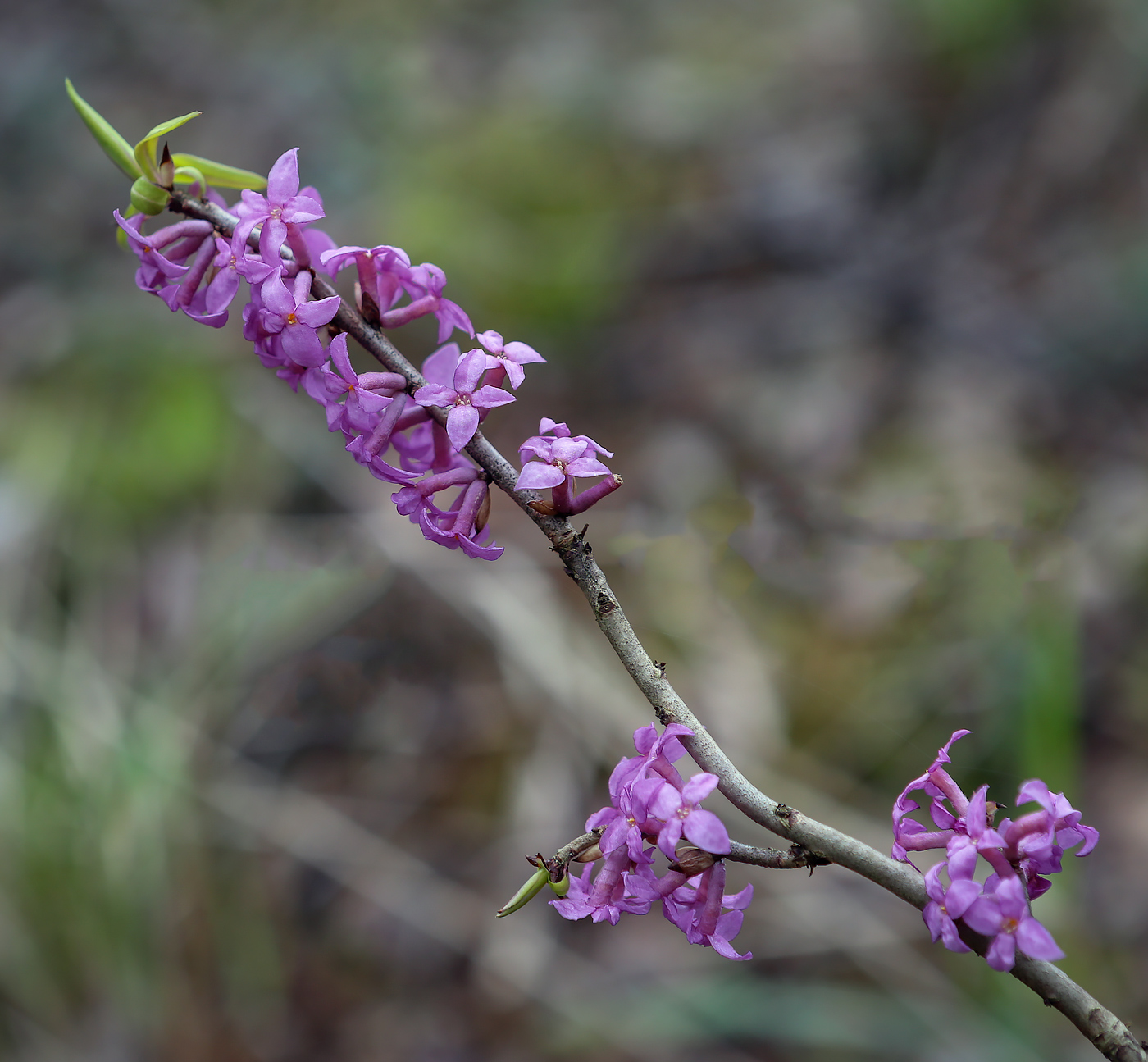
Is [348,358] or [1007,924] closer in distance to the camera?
[1007,924]

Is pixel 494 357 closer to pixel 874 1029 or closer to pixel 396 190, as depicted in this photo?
pixel 874 1029

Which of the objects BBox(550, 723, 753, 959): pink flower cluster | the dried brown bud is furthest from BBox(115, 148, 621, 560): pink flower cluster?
the dried brown bud

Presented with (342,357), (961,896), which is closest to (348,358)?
(342,357)

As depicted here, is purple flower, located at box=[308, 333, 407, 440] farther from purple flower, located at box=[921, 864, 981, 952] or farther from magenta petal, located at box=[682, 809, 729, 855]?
purple flower, located at box=[921, 864, 981, 952]

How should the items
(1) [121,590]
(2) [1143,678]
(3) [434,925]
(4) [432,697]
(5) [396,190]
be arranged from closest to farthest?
(3) [434,925], (2) [1143,678], (4) [432,697], (1) [121,590], (5) [396,190]

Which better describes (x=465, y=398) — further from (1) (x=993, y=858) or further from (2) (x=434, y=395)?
(1) (x=993, y=858)

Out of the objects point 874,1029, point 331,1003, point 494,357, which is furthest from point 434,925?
point 494,357
